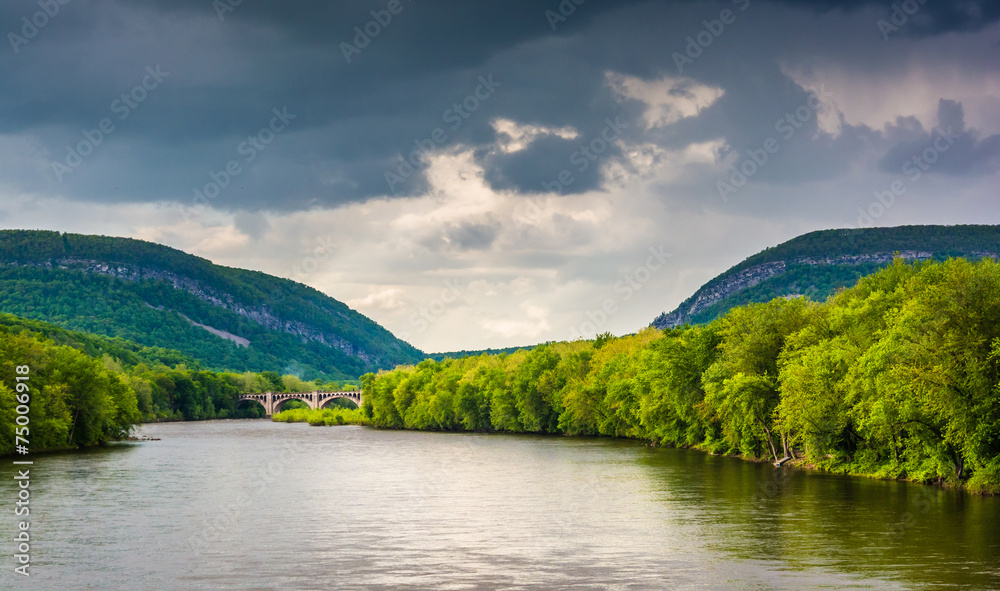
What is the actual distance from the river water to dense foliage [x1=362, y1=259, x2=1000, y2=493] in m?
3.45

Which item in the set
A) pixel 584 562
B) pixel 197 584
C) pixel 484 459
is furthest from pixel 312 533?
pixel 484 459

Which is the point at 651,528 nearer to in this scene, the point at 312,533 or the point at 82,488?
the point at 312,533

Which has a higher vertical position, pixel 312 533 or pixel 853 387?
pixel 853 387

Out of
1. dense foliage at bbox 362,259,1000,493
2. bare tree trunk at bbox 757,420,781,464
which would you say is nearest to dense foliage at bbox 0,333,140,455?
dense foliage at bbox 362,259,1000,493

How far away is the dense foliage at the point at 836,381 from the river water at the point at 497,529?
11.3 feet

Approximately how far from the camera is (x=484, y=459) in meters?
90.4

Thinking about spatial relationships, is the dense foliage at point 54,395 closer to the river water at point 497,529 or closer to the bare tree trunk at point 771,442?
the river water at point 497,529

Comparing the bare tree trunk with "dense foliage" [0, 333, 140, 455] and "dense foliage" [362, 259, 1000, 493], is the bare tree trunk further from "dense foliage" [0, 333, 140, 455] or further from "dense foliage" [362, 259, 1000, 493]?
"dense foliage" [0, 333, 140, 455]

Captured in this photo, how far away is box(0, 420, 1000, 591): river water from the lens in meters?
32.6

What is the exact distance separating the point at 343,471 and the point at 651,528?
40951 mm

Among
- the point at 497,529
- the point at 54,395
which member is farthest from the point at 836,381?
the point at 54,395

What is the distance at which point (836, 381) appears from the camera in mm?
64250

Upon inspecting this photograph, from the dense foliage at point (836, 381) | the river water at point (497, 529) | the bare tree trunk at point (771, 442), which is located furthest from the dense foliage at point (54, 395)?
the bare tree trunk at point (771, 442)

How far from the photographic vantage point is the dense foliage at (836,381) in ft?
165
